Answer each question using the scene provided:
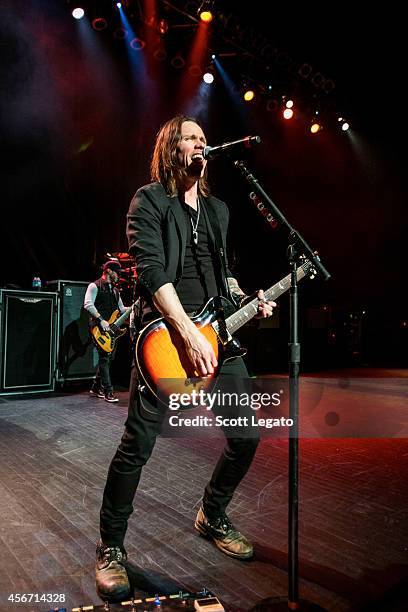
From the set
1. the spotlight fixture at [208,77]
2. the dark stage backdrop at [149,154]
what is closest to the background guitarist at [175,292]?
the dark stage backdrop at [149,154]

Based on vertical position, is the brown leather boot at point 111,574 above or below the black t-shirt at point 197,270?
below

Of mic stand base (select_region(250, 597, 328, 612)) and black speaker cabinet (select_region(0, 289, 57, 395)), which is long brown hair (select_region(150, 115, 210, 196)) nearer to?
mic stand base (select_region(250, 597, 328, 612))

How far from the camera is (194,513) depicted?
2721 millimetres

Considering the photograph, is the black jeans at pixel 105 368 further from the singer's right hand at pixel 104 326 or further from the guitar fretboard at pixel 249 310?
the guitar fretboard at pixel 249 310

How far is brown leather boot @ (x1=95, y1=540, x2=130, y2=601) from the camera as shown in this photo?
1.78 meters

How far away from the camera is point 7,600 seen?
1759 mm

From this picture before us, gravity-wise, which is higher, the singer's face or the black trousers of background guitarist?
the singer's face

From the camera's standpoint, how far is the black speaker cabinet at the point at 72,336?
7957 millimetres

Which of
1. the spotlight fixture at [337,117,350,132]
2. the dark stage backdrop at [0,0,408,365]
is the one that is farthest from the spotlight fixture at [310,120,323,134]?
the dark stage backdrop at [0,0,408,365]

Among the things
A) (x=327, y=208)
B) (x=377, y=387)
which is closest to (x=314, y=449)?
(x=377, y=387)

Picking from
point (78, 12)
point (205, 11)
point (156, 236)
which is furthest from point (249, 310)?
point (78, 12)

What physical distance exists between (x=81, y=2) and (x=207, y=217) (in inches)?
277

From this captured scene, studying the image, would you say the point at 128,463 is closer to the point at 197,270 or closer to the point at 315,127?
the point at 197,270

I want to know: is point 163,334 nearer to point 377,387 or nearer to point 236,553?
point 236,553
